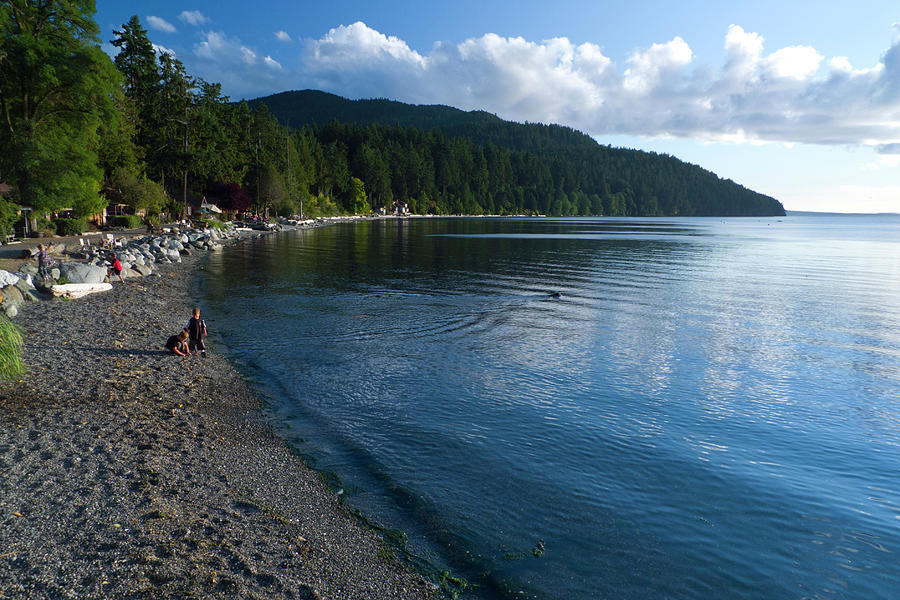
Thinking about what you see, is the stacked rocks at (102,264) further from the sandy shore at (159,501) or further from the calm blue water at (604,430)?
the sandy shore at (159,501)

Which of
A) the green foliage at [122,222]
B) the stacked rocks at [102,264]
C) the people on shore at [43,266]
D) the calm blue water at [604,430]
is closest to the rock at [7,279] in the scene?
the stacked rocks at [102,264]

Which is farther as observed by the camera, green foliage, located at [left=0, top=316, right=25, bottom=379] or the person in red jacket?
the person in red jacket

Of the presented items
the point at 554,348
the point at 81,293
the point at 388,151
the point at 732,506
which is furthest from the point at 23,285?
the point at 388,151

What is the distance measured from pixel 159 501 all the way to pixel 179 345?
10590 millimetres

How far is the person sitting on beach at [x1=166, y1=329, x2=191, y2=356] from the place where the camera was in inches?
725

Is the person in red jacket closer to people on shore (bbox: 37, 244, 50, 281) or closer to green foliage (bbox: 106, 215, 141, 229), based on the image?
people on shore (bbox: 37, 244, 50, 281)

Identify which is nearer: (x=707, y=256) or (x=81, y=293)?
(x=81, y=293)

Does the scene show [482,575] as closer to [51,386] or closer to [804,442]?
[804,442]

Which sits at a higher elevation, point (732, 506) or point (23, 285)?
point (23, 285)

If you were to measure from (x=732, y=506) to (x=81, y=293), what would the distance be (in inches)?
1160

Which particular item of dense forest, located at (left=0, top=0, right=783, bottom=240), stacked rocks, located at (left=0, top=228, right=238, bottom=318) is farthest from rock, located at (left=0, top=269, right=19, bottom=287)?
dense forest, located at (left=0, top=0, right=783, bottom=240)

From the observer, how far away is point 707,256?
227 ft

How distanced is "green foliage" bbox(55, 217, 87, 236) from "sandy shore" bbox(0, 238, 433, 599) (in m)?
44.6

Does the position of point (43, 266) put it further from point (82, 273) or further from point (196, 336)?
point (196, 336)
